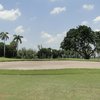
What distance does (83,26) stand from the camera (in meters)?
120

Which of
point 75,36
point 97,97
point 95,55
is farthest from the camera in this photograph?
point 95,55

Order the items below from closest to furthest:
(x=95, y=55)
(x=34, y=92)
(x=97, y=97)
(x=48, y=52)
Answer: (x=97, y=97) → (x=34, y=92) → (x=95, y=55) → (x=48, y=52)

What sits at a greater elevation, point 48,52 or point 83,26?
point 83,26

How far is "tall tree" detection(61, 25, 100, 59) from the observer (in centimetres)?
11750

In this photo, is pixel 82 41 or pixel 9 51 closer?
pixel 82 41

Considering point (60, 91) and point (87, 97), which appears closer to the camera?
point (87, 97)

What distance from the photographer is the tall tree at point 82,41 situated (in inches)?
4626

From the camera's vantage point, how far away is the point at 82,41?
118 m

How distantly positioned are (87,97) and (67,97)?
673 millimetres

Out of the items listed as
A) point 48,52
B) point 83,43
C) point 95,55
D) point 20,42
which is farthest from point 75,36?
point 20,42

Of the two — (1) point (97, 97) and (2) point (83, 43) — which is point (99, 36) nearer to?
(2) point (83, 43)

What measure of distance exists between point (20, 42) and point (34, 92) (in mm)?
139007

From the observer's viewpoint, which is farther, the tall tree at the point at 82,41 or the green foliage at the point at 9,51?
the green foliage at the point at 9,51

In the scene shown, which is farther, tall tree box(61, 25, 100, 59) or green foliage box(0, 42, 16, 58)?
green foliage box(0, 42, 16, 58)
